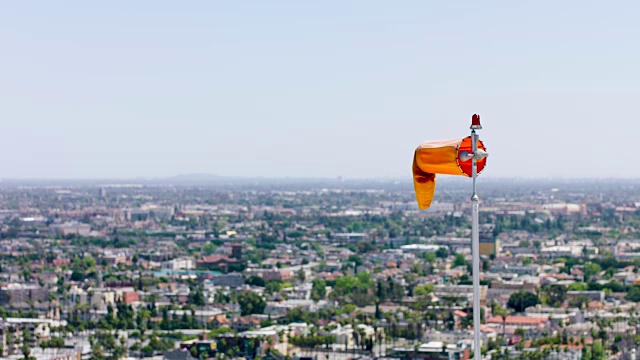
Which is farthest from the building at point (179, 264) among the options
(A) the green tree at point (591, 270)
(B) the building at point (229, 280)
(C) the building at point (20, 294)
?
(A) the green tree at point (591, 270)

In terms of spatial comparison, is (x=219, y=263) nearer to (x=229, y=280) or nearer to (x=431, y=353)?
(x=229, y=280)

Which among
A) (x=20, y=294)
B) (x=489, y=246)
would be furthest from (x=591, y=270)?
(x=20, y=294)

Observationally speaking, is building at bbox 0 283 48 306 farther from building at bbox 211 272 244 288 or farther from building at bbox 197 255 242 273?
building at bbox 197 255 242 273

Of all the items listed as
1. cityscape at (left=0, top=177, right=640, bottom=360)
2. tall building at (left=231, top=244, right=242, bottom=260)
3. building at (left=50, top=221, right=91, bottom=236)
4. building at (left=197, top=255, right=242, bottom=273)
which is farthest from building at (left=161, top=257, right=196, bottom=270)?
building at (left=50, top=221, right=91, bottom=236)

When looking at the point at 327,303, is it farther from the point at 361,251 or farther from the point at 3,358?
the point at 361,251

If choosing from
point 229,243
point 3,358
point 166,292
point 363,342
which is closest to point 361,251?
point 229,243
